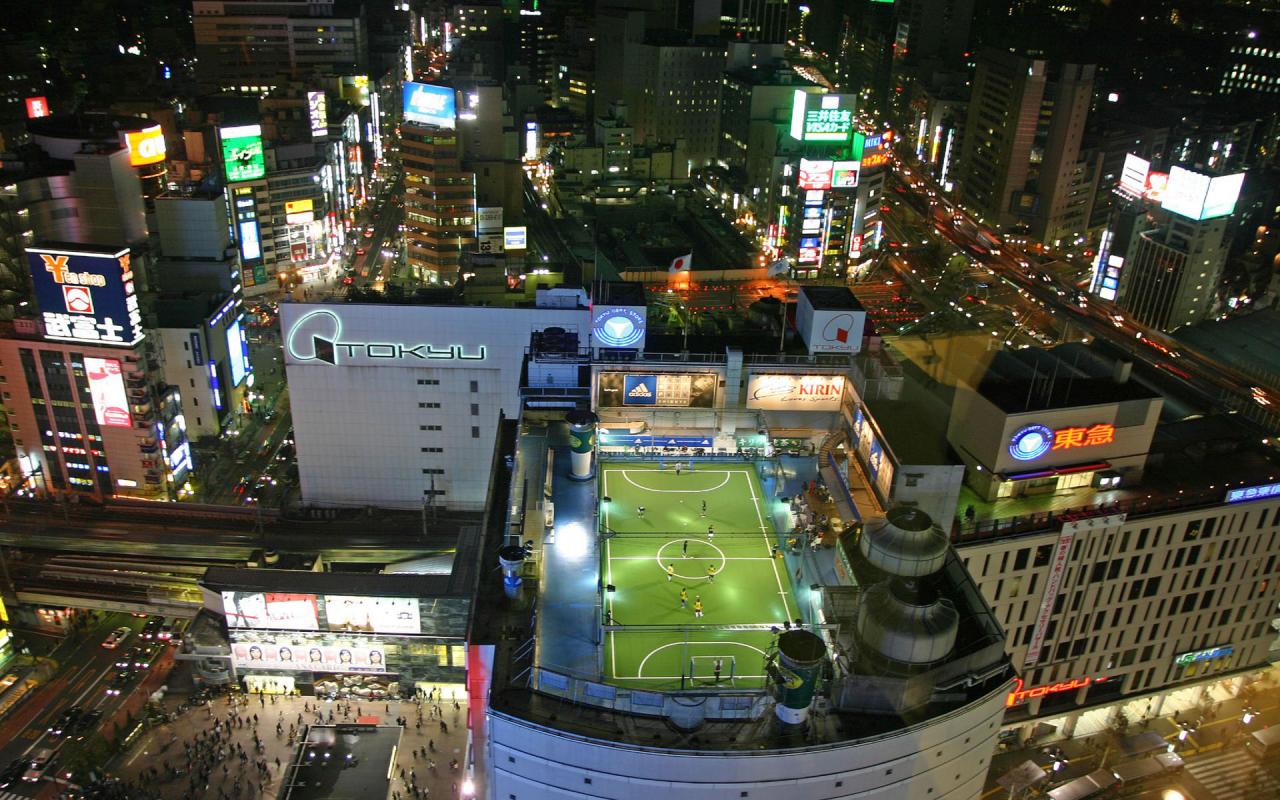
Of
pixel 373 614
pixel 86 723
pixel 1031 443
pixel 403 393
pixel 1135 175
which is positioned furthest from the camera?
pixel 1135 175

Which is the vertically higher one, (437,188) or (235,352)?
(437,188)

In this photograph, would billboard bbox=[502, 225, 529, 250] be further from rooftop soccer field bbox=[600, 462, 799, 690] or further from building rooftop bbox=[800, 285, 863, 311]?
rooftop soccer field bbox=[600, 462, 799, 690]

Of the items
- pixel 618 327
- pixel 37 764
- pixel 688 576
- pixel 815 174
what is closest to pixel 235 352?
pixel 37 764

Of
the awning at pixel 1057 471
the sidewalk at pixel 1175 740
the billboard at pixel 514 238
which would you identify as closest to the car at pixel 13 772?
the sidewalk at pixel 1175 740

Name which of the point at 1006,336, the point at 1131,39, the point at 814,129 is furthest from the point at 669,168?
the point at 1131,39

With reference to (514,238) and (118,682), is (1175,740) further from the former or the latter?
(514,238)

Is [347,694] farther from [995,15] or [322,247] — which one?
[995,15]
